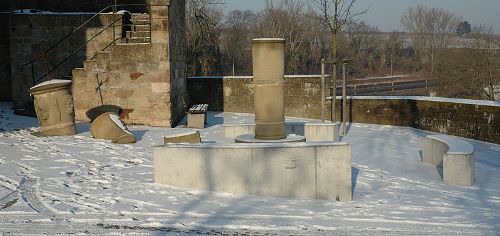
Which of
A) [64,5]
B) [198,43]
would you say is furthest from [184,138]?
[198,43]

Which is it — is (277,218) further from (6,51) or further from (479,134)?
(6,51)

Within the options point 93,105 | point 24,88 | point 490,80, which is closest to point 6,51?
point 24,88

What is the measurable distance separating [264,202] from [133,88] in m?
7.82

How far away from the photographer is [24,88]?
49.3 ft

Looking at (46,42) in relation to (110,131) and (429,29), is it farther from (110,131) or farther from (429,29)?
(429,29)

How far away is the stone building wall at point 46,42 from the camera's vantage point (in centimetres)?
1495

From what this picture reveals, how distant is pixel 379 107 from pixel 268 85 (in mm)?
9081

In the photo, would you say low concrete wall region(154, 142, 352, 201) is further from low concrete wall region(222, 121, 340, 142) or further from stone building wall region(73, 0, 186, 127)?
stone building wall region(73, 0, 186, 127)

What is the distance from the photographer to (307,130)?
1308 cm

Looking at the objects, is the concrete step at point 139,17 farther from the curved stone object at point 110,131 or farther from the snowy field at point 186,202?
the snowy field at point 186,202

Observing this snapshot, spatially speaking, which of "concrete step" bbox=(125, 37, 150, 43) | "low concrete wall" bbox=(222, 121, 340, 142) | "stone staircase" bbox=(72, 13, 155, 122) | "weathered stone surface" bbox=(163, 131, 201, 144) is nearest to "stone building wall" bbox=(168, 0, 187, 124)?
"concrete step" bbox=(125, 37, 150, 43)

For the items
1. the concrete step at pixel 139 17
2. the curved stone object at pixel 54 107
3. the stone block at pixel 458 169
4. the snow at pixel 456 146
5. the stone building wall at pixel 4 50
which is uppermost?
the concrete step at pixel 139 17

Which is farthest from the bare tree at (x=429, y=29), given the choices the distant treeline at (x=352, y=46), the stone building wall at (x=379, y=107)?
the stone building wall at (x=379, y=107)

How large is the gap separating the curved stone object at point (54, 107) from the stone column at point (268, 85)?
4505mm
